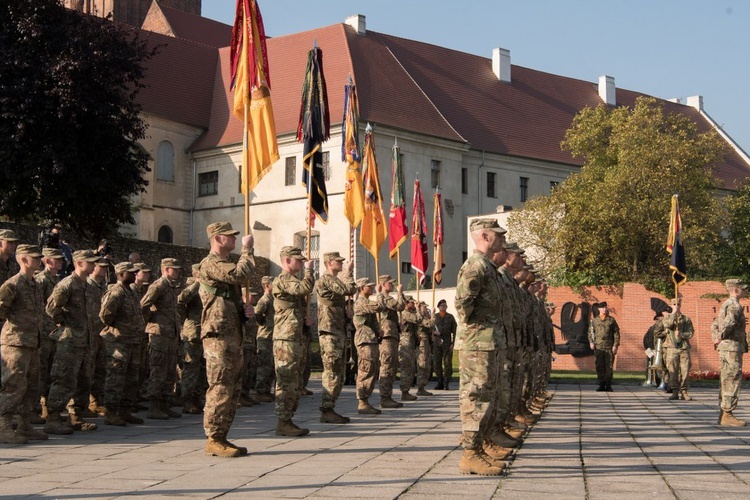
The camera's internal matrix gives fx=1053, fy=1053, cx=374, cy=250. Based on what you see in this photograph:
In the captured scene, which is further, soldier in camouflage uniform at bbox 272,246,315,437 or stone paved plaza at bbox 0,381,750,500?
soldier in camouflage uniform at bbox 272,246,315,437

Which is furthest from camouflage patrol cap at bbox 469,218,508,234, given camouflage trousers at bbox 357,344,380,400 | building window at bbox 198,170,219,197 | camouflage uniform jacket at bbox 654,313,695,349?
building window at bbox 198,170,219,197

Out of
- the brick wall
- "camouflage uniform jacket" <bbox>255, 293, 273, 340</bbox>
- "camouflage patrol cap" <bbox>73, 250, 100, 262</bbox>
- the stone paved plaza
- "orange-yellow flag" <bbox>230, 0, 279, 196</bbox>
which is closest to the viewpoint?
the stone paved plaza

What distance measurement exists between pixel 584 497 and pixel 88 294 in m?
7.91

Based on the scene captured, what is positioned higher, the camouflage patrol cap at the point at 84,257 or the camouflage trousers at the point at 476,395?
the camouflage patrol cap at the point at 84,257

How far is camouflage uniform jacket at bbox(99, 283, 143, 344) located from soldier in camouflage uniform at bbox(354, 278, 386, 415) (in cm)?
336

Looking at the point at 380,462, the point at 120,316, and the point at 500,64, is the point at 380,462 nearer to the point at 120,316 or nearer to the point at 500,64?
the point at 120,316

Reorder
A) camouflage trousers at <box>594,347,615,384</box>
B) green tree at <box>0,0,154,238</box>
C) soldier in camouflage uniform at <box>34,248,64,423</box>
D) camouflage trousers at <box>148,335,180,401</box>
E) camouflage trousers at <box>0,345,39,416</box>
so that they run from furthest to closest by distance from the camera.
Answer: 1. green tree at <box>0,0,154,238</box>
2. camouflage trousers at <box>594,347,615,384</box>
3. camouflage trousers at <box>148,335,180,401</box>
4. soldier in camouflage uniform at <box>34,248,64,423</box>
5. camouflage trousers at <box>0,345,39,416</box>

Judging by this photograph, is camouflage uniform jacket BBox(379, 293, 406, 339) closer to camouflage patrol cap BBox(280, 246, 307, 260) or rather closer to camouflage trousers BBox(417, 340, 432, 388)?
camouflage trousers BBox(417, 340, 432, 388)

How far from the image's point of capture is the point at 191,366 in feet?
52.3

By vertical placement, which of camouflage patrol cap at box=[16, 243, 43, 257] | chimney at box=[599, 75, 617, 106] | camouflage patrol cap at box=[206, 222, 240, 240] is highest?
chimney at box=[599, 75, 617, 106]

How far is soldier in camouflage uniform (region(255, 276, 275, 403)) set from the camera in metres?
19.2

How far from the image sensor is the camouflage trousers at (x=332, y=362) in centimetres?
1406

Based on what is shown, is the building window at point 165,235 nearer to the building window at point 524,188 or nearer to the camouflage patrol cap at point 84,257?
the building window at point 524,188

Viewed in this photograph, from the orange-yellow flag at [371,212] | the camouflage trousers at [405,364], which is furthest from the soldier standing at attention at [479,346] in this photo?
the orange-yellow flag at [371,212]
